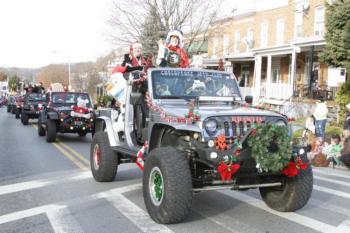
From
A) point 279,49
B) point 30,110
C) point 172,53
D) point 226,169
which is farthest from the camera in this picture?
point 279,49

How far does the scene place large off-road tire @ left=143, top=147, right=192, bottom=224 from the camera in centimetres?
570

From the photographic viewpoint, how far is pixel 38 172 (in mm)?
9938

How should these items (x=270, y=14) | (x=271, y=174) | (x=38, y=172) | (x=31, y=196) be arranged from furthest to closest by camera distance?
(x=270, y=14) < (x=38, y=172) < (x=31, y=196) < (x=271, y=174)

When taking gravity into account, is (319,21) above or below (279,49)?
above

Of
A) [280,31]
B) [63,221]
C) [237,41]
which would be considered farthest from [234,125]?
[237,41]

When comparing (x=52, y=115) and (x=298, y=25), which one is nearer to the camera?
(x=52, y=115)

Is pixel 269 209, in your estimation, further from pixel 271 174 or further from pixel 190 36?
pixel 190 36

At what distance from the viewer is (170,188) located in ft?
18.6

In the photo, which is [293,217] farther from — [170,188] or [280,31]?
[280,31]

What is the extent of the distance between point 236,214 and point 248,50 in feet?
99.8

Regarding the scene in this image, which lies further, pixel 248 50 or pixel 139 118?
pixel 248 50

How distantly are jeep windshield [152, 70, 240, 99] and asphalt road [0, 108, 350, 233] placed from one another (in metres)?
1.63

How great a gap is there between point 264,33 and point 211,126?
29.4m

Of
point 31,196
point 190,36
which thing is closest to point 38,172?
point 31,196
